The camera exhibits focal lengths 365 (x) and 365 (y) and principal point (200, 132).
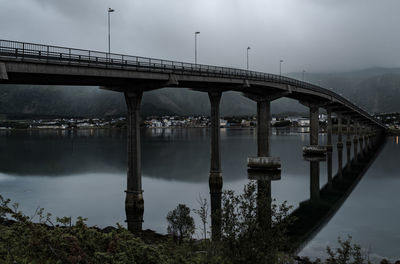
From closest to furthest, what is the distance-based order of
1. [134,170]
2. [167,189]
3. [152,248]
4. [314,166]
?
[152,248], [134,170], [167,189], [314,166]

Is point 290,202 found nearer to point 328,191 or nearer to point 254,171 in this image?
point 328,191

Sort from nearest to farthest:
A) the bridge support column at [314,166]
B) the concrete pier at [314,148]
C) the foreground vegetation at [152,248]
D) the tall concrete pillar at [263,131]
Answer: the foreground vegetation at [152,248], the bridge support column at [314,166], the tall concrete pillar at [263,131], the concrete pier at [314,148]

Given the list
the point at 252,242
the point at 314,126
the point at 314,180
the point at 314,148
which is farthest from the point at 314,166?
the point at 252,242

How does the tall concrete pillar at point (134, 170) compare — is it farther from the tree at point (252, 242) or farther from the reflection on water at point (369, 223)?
the tree at point (252, 242)

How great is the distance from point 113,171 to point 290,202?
41.9m

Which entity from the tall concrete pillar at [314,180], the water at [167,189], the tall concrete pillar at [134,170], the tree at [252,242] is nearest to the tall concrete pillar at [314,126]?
the water at [167,189]

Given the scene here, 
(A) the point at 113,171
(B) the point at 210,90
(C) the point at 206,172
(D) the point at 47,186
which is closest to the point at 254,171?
(C) the point at 206,172

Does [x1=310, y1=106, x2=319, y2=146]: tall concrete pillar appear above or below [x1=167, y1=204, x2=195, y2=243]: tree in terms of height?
above

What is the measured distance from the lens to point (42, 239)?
15.3 meters

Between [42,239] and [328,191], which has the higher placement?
[42,239]

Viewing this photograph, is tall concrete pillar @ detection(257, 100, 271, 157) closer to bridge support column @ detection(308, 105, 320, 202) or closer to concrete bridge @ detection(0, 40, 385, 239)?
concrete bridge @ detection(0, 40, 385, 239)

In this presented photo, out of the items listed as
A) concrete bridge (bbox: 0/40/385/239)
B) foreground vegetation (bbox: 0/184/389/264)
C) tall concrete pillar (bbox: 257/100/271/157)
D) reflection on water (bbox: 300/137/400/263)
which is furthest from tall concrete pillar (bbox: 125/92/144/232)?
tall concrete pillar (bbox: 257/100/271/157)

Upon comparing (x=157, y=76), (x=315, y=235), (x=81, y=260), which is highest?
(x=157, y=76)

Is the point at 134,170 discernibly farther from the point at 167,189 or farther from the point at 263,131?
the point at 263,131
